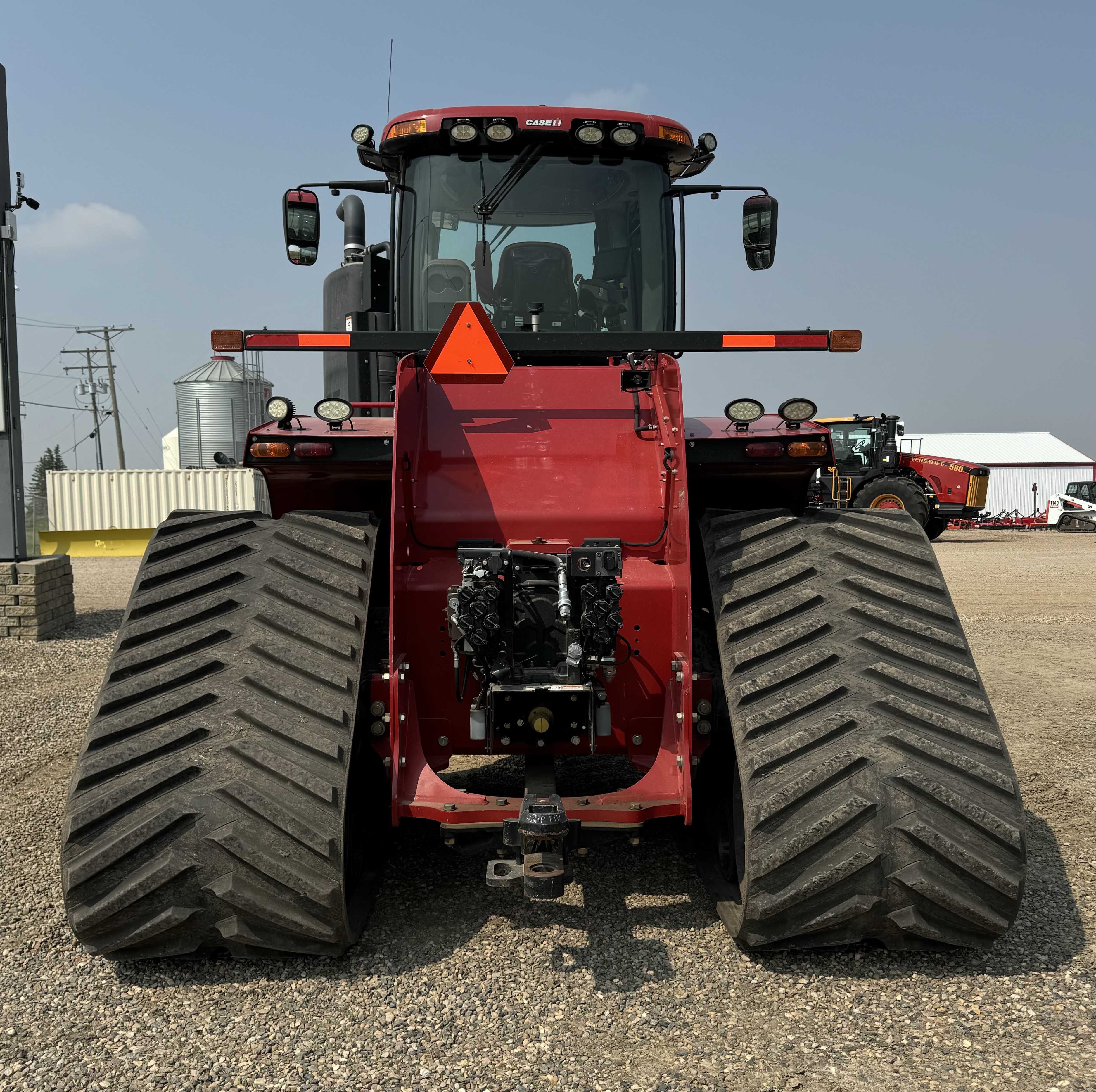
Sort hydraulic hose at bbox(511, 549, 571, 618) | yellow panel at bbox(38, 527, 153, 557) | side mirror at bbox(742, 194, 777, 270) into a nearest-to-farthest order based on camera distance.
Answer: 1. hydraulic hose at bbox(511, 549, 571, 618)
2. side mirror at bbox(742, 194, 777, 270)
3. yellow panel at bbox(38, 527, 153, 557)

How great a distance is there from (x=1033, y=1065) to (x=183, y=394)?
132 feet

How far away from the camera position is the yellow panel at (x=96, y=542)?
23.2 metres

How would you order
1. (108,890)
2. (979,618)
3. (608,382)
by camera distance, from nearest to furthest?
(108,890) < (608,382) < (979,618)

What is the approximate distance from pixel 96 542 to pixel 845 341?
22603 mm

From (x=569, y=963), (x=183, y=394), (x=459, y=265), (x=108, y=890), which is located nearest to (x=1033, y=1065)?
(x=569, y=963)

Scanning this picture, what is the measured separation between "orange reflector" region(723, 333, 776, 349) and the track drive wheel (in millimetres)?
19199

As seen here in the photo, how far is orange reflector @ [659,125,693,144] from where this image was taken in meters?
5.12

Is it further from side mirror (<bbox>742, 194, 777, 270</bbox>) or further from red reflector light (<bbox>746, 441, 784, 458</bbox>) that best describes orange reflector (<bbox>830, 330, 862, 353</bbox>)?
side mirror (<bbox>742, 194, 777, 270</bbox>)

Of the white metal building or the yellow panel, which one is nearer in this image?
the yellow panel

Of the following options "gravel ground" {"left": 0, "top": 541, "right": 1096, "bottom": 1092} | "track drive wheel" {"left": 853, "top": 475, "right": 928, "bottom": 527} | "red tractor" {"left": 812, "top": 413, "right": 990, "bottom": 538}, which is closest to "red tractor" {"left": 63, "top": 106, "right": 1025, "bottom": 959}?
"gravel ground" {"left": 0, "top": 541, "right": 1096, "bottom": 1092}

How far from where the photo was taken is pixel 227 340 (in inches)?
156

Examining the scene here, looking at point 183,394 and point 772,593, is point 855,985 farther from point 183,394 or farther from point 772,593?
point 183,394

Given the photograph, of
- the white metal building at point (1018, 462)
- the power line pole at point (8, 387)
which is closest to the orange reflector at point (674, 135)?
the power line pole at point (8, 387)

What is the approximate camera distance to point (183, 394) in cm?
3891
